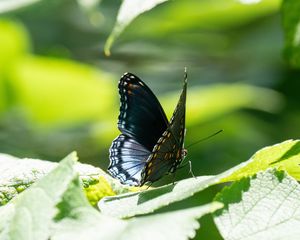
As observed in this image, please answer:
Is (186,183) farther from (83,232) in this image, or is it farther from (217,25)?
(217,25)

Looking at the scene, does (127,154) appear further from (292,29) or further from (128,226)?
(128,226)

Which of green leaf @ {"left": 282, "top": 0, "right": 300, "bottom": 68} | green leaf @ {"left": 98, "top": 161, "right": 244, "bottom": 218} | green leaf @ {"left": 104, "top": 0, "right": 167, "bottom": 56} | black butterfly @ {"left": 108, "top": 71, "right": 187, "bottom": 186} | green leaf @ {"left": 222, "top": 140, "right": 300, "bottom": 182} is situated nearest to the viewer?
green leaf @ {"left": 98, "top": 161, "right": 244, "bottom": 218}

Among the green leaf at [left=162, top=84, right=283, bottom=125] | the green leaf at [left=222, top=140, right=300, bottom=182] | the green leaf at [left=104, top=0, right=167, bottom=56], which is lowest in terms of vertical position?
the green leaf at [left=162, top=84, right=283, bottom=125]

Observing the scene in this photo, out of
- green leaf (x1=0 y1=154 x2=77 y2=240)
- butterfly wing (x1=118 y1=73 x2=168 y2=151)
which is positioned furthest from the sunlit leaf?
green leaf (x1=0 y1=154 x2=77 y2=240)

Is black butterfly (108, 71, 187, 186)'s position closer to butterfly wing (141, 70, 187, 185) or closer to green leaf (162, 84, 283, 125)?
butterfly wing (141, 70, 187, 185)

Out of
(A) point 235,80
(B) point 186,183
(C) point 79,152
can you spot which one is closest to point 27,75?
(C) point 79,152

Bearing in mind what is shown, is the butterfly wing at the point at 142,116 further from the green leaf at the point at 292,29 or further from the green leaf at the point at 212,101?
the green leaf at the point at 212,101
